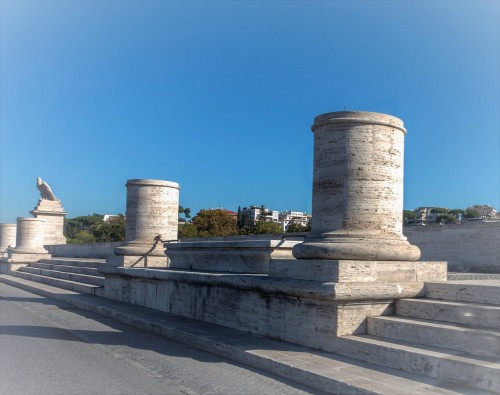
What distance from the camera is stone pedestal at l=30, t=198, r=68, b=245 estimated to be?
3083cm

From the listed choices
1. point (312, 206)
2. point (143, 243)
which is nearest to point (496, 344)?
point (312, 206)

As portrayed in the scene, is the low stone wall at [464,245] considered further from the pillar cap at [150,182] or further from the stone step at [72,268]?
the stone step at [72,268]

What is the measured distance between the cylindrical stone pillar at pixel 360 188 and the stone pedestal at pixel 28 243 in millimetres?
20893

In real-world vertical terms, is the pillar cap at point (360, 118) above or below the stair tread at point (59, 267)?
above

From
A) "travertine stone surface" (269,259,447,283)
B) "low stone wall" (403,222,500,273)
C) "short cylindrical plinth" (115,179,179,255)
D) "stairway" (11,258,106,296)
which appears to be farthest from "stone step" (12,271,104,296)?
"low stone wall" (403,222,500,273)

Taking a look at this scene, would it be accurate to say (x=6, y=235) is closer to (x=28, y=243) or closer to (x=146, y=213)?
(x=28, y=243)

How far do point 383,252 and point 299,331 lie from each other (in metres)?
1.49

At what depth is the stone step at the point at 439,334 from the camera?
16.1ft

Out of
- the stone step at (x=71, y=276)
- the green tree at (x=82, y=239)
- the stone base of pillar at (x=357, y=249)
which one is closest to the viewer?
the stone base of pillar at (x=357, y=249)

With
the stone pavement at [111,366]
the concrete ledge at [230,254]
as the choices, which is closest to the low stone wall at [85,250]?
the concrete ledge at [230,254]

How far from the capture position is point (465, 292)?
5926mm

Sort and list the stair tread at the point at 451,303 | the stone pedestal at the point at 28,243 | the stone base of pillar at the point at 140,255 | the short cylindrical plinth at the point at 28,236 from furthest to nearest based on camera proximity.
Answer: the short cylindrical plinth at the point at 28,236 < the stone pedestal at the point at 28,243 < the stone base of pillar at the point at 140,255 < the stair tread at the point at 451,303

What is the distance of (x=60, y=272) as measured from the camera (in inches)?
731

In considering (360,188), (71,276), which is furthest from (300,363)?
(71,276)
